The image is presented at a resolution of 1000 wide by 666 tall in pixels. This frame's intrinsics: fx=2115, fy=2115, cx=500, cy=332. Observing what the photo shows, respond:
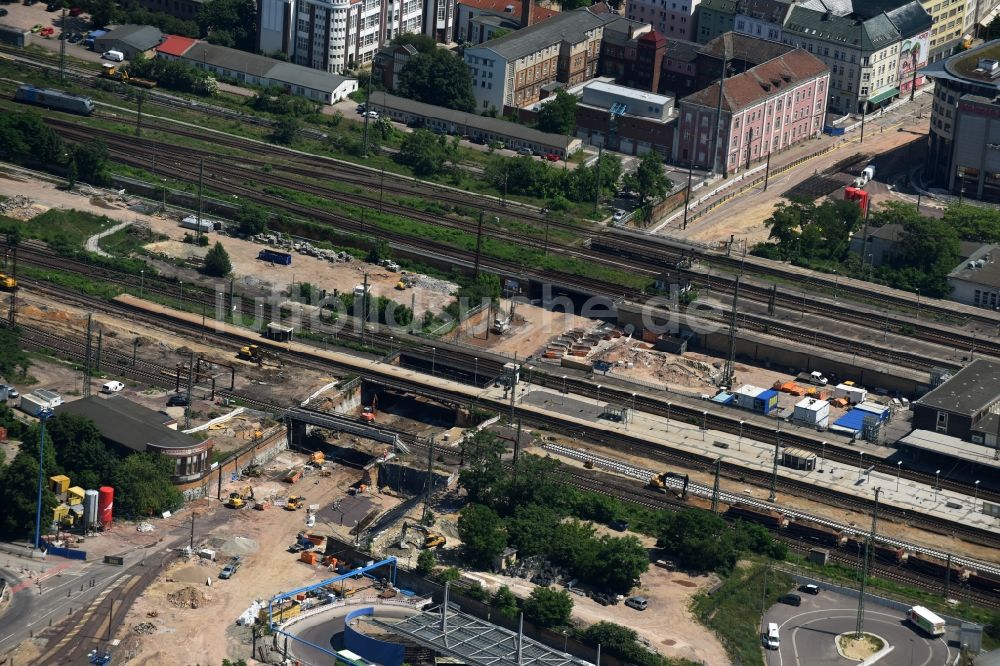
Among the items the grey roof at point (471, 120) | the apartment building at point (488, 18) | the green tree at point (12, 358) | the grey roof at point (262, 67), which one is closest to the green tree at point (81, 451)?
the green tree at point (12, 358)

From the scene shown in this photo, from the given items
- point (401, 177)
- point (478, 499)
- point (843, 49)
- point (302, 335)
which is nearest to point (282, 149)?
point (401, 177)

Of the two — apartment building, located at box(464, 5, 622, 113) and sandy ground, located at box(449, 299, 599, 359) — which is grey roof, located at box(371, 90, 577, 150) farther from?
sandy ground, located at box(449, 299, 599, 359)

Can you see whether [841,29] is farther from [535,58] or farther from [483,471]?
[483,471]

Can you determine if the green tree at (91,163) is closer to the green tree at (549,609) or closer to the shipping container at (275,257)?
the shipping container at (275,257)

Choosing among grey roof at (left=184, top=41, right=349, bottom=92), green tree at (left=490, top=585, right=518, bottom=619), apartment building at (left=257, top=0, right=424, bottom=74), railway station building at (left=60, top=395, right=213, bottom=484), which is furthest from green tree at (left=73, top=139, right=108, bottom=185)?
green tree at (left=490, top=585, right=518, bottom=619)

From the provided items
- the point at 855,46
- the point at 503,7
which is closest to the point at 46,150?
the point at 503,7
